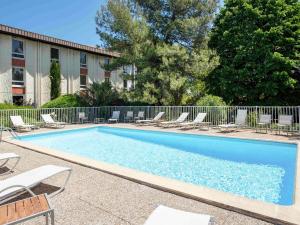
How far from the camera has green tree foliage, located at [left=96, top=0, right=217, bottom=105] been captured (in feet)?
70.4

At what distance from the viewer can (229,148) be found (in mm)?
12094

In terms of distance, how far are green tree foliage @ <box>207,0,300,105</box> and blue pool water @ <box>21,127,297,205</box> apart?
332 inches

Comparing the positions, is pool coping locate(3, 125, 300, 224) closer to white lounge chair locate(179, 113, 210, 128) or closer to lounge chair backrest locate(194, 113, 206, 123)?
white lounge chair locate(179, 113, 210, 128)

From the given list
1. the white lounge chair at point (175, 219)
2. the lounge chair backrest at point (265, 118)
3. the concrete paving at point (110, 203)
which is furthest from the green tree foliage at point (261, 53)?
the white lounge chair at point (175, 219)

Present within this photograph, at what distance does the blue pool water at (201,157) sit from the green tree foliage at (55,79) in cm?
1326

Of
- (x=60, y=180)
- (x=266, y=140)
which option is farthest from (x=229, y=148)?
(x=60, y=180)

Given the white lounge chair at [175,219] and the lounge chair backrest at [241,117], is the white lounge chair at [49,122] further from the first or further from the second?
the white lounge chair at [175,219]

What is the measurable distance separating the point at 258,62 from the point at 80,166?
16.6 m

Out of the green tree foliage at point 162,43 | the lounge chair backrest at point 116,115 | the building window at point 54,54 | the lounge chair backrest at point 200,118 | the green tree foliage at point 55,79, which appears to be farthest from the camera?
the building window at point 54,54

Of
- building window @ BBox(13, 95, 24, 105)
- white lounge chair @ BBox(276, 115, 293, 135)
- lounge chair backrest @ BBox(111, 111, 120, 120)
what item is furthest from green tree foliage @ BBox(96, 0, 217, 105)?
building window @ BBox(13, 95, 24, 105)

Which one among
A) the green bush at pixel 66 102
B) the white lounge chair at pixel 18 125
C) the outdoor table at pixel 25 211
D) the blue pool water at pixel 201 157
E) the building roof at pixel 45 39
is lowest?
the blue pool water at pixel 201 157

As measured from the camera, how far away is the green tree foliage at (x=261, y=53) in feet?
63.3

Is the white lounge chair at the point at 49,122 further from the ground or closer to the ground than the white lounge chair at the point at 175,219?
further from the ground

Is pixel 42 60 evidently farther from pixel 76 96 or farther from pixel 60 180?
pixel 60 180
